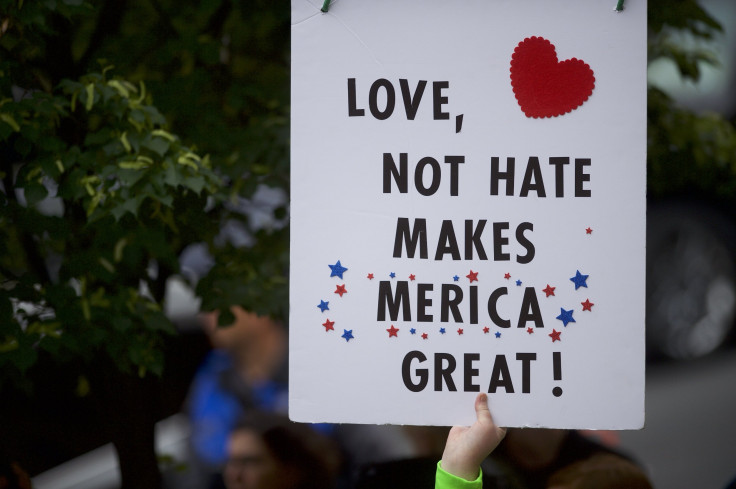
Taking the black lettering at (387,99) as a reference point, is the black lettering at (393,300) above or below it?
below

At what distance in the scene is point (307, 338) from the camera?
68.6 inches

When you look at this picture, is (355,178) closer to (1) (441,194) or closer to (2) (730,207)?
(1) (441,194)

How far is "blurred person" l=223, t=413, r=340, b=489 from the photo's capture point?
488 centimetres

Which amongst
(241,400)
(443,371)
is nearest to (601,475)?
(241,400)

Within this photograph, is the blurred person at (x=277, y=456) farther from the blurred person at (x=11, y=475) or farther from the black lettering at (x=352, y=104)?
the black lettering at (x=352, y=104)

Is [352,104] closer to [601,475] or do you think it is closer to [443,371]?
[443,371]

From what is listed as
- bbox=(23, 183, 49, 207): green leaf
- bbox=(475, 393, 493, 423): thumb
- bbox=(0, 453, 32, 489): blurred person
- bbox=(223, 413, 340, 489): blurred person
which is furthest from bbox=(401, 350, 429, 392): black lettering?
bbox=(0, 453, 32, 489): blurred person

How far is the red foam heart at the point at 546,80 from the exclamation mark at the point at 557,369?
526 mm

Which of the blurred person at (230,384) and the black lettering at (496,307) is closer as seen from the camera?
the black lettering at (496,307)

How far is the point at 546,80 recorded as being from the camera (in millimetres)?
1720

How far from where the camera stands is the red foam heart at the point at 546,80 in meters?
1.72

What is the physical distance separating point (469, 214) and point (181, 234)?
235cm

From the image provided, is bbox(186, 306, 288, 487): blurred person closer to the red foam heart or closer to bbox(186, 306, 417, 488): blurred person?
bbox(186, 306, 417, 488): blurred person

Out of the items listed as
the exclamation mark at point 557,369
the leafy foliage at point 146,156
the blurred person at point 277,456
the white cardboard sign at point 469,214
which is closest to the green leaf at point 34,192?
the leafy foliage at point 146,156
